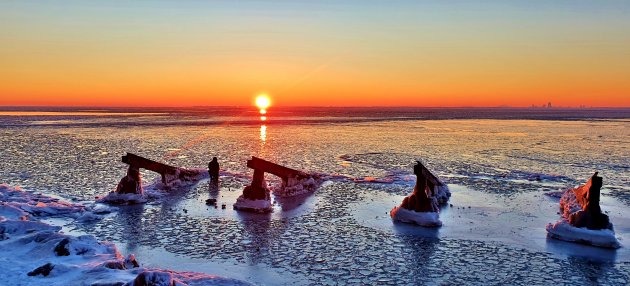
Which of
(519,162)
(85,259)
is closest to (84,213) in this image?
(85,259)

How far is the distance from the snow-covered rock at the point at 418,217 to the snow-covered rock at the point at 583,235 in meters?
3.32

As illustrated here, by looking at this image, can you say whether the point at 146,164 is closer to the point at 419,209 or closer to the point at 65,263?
the point at 65,263

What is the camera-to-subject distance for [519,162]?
31.2 m

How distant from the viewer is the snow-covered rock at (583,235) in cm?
1395

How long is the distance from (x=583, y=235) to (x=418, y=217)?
15.4 feet

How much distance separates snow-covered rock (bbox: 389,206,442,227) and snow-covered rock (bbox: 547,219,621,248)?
3.32 meters

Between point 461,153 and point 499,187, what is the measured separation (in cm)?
1396

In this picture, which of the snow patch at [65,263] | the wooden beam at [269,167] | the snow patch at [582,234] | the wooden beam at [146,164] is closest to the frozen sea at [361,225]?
the snow patch at [582,234]

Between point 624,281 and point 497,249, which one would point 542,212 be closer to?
point 497,249

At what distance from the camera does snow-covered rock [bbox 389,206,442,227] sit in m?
16.1

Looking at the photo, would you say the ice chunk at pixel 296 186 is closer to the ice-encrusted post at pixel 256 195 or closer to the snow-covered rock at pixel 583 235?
the ice-encrusted post at pixel 256 195

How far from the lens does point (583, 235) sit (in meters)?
14.3

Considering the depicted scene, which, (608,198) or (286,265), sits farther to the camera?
(608,198)

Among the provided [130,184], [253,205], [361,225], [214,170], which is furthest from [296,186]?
[130,184]
